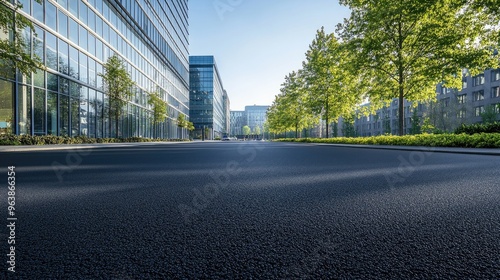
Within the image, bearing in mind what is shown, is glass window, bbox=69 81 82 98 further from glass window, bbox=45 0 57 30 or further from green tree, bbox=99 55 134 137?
glass window, bbox=45 0 57 30

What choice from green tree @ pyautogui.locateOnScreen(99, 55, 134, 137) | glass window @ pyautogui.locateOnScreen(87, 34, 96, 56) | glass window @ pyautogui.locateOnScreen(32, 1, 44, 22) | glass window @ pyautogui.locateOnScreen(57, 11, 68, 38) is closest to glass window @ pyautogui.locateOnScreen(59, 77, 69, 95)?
glass window @ pyautogui.locateOnScreen(57, 11, 68, 38)

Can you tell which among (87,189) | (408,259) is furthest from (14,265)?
(87,189)

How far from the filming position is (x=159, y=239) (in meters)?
1.99

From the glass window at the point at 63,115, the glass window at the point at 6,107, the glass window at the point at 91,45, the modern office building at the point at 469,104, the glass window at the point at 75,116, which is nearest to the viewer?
the glass window at the point at 6,107

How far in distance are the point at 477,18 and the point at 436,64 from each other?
3.40 meters

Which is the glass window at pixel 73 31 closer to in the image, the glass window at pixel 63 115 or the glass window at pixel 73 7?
the glass window at pixel 73 7

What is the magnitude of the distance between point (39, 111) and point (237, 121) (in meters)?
175

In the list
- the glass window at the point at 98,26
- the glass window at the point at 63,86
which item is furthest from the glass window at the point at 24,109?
the glass window at the point at 98,26

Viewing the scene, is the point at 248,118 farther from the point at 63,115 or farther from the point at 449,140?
the point at 449,140

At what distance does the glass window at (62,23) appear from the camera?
906 inches

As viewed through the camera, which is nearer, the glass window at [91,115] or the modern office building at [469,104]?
the glass window at [91,115]

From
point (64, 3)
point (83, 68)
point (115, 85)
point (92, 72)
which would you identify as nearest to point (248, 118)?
point (115, 85)

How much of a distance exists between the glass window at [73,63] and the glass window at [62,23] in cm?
135

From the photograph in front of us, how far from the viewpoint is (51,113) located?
2195 cm
